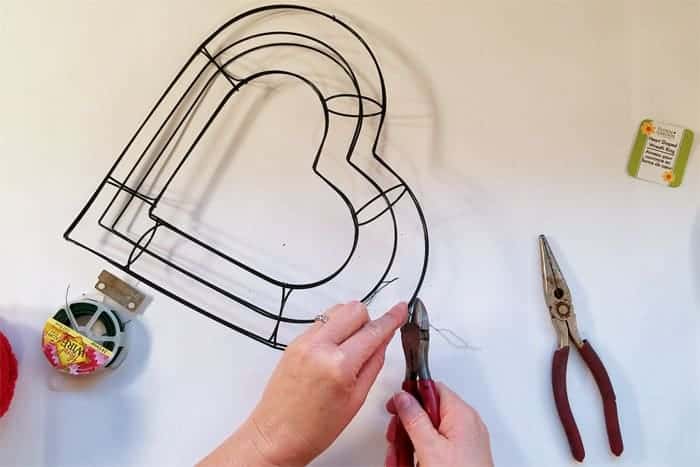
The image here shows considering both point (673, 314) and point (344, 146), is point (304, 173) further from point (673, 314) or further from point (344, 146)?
point (673, 314)

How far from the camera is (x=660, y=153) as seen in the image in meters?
Answer: 1.01

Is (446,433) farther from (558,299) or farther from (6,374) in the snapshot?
(6,374)

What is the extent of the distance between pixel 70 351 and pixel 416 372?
18.9 inches

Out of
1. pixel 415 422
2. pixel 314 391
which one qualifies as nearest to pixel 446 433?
pixel 415 422

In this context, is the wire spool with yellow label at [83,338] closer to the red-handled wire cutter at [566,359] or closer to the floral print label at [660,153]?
the red-handled wire cutter at [566,359]

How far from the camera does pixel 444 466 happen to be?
0.75 metres

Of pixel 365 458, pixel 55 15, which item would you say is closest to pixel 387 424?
pixel 365 458

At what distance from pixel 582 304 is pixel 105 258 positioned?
72cm

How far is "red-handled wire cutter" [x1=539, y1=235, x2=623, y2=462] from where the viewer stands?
940mm

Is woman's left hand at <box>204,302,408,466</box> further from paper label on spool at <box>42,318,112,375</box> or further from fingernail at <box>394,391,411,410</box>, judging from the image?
paper label on spool at <box>42,318,112,375</box>

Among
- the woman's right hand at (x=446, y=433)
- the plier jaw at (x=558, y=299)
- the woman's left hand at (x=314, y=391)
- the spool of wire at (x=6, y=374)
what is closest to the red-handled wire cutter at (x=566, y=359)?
the plier jaw at (x=558, y=299)

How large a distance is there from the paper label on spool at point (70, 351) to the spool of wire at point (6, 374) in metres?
0.05

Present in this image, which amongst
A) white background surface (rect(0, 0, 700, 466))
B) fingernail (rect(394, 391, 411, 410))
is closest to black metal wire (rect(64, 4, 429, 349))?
white background surface (rect(0, 0, 700, 466))

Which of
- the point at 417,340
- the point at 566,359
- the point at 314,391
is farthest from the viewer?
the point at 566,359
